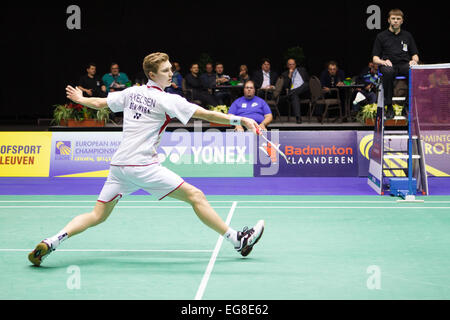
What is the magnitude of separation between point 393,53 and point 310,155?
2670mm

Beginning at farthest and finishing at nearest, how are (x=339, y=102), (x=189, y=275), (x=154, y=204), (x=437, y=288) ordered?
(x=339, y=102)
(x=154, y=204)
(x=189, y=275)
(x=437, y=288)

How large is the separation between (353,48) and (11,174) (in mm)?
10671

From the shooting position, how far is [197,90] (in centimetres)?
1552

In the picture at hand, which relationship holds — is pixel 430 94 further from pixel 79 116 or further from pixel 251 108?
pixel 79 116

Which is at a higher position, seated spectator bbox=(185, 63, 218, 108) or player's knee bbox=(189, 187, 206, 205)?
seated spectator bbox=(185, 63, 218, 108)

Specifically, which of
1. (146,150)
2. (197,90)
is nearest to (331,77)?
(197,90)

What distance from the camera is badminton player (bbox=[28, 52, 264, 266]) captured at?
16.6ft

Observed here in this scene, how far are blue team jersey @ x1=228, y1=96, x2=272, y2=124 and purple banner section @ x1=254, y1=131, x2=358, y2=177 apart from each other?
0.92m

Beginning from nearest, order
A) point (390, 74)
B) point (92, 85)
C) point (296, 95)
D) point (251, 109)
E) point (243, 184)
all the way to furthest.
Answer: point (390, 74), point (243, 184), point (251, 109), point (296, 95), point (92, 85)


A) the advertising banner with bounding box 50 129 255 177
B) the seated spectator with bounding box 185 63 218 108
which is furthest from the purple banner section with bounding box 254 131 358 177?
the seated spectator with bounding box 185 63 218 108

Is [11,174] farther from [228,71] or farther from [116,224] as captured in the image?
[228,71]

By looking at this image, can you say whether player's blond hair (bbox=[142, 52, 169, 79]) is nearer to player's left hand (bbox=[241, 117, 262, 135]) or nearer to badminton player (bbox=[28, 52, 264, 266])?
badminton player (bbox=[28, 52, 264, 266])
